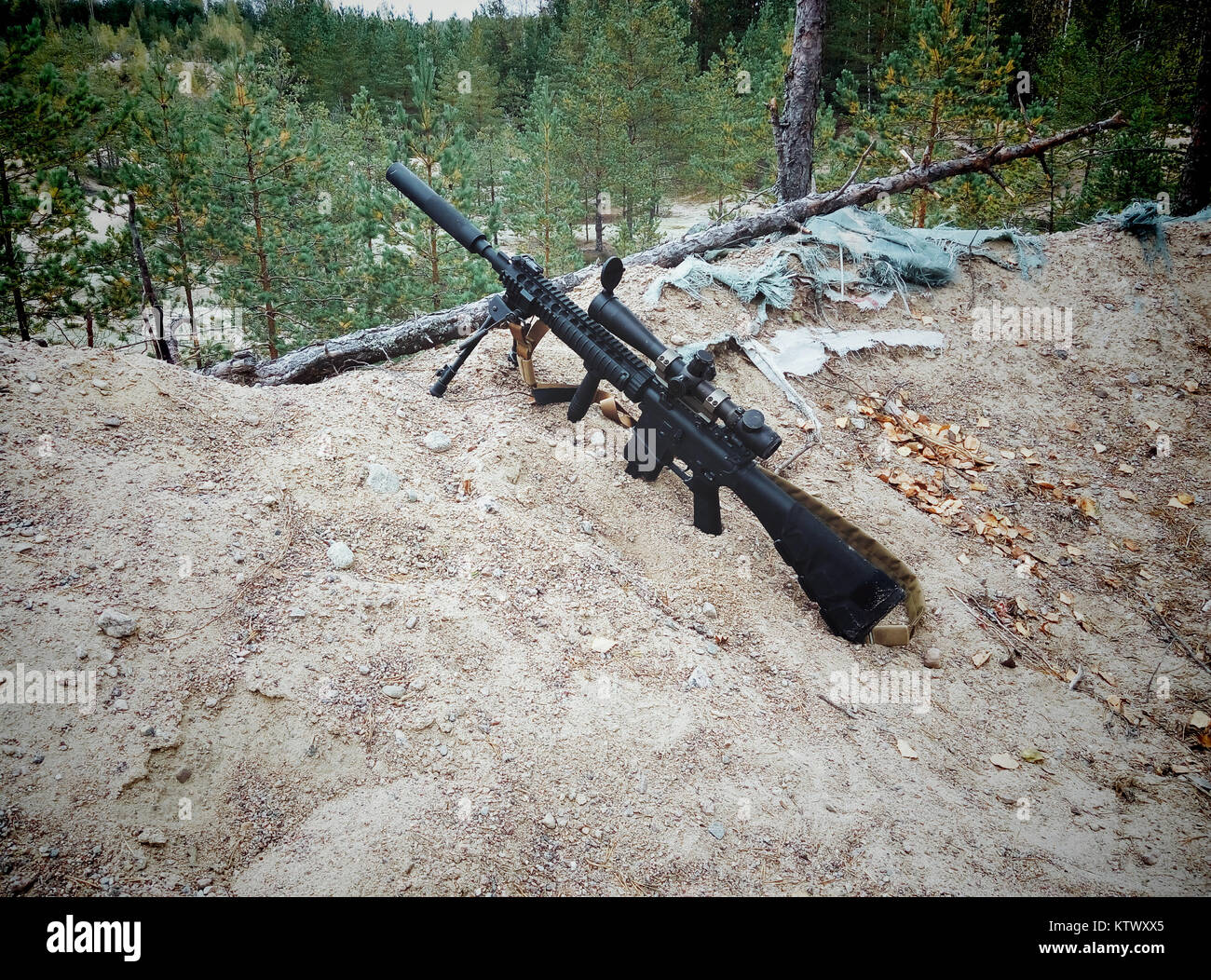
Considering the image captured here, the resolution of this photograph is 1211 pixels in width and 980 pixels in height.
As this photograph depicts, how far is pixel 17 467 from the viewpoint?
145 inches

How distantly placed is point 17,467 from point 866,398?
21.4 ft

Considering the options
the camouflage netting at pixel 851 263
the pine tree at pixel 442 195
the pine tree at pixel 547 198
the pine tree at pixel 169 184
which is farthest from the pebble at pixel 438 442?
the pine tree at pixel 547 198

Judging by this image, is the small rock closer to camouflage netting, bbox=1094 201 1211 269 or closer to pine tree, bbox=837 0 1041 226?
camouflage netting, bbox=1094 201 1211 269

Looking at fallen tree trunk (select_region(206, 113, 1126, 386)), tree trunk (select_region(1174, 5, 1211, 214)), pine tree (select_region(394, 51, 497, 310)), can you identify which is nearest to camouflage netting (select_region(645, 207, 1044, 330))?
fallen tree trunk (select_region(206, 113, 1126, 386))

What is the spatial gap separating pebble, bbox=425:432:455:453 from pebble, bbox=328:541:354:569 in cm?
115

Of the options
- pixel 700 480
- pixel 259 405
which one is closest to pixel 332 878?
pixel 700 480

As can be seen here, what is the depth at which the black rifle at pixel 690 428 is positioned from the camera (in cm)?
405

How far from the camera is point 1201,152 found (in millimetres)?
8727

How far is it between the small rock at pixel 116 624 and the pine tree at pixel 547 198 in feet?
55.0

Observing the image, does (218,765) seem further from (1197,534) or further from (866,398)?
(1197,534)

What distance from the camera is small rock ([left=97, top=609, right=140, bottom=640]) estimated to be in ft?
9.74

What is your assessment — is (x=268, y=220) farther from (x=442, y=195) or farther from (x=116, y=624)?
(x=116, y=624)

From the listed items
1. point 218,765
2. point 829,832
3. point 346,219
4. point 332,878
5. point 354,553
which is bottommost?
point 829,832

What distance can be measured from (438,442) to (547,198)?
49.5 feet
